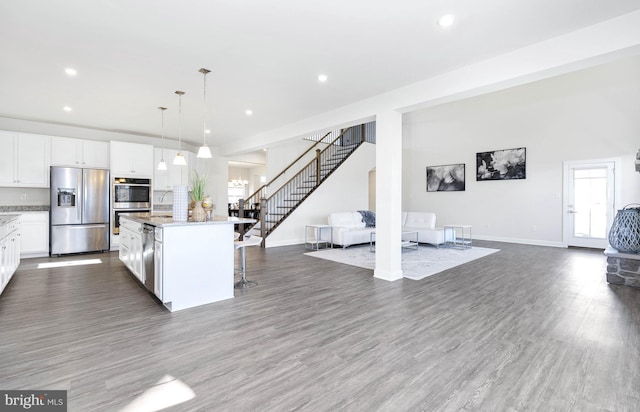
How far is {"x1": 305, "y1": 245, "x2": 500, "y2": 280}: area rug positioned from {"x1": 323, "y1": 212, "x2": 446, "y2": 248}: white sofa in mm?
195

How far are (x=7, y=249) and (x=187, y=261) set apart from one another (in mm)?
2500

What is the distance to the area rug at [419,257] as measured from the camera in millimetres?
5109

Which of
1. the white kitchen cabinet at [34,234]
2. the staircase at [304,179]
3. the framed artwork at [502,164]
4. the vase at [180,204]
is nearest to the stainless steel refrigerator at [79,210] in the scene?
the white kitchen cabinet at [34,234]

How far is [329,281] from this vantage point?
4.38 m

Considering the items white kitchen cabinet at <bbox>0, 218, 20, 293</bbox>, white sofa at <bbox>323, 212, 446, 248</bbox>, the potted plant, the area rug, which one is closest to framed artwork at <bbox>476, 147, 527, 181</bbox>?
white sofa at <bbox>323, 212, 446, 248</bbox>

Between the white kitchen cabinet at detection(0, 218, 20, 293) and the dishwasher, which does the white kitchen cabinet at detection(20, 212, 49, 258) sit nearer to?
the white kitchen cabinet at detection(0, 218, 20, 293)

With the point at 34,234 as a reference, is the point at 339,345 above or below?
below

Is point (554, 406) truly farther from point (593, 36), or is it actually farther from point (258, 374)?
point (593, 36)

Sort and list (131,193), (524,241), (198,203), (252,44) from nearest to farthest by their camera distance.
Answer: (252,44)
(198,203)
(131,193)
(524,241)

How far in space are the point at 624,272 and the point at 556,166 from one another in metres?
4.37

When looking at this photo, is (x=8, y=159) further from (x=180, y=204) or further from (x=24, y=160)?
(x=180, y=204)

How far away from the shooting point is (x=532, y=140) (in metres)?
7.99

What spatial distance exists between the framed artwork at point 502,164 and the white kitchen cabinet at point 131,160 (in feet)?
28.8

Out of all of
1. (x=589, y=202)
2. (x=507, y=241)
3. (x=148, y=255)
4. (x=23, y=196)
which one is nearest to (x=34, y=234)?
(x=23, y=196)
